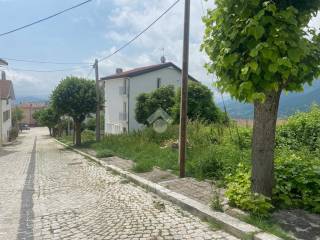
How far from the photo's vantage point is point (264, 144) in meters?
5.56

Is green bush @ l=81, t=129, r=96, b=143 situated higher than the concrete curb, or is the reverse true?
the concrete curb

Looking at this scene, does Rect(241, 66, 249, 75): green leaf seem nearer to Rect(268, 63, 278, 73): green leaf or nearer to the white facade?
Rect(268, 63, 278, 73): green leaf

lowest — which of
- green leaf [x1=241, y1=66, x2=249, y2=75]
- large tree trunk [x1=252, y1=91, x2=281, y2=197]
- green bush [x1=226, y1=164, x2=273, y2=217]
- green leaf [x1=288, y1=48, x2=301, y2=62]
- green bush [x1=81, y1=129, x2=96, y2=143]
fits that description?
green bush [x1=81, y1=129, x2=96, y2=143]

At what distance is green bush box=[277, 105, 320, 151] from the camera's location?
32.1 feet

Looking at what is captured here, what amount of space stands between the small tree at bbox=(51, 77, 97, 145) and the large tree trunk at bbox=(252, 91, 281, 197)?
63.8 ft

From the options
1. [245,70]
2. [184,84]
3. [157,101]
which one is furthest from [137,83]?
[245,70]

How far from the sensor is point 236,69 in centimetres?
515

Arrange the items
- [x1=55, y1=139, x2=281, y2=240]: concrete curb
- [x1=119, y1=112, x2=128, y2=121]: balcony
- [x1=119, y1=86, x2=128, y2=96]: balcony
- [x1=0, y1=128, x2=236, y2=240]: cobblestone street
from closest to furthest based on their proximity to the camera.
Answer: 1. [x1=55, y1=139, x2=281, y2=240]: concrete curb
2. [x1=0, y1=128, x2=236, y2=240]: cobblestone street
3. [x1=119, y1=86, x2=128, y2=96]: balcony
4. [x1=119, y1=112, x2=128, y2=121]: balcony

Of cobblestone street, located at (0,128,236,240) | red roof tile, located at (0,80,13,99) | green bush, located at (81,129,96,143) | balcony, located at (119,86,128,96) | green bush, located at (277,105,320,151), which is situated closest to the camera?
cobblestone street, located at (0,128,236,240)

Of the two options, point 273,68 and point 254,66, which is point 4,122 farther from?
point 273,68

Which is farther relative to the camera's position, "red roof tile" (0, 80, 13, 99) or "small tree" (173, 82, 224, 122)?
"red roof tile" (0, 80, 13, 99)

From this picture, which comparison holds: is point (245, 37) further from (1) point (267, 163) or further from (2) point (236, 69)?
(1) point (267, 163)

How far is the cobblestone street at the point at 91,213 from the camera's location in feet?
16.9

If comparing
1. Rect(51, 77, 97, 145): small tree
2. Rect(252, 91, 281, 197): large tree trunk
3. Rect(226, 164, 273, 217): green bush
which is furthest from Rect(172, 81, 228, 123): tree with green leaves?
Rect(252, 91, 281, 197): large tree trunk
